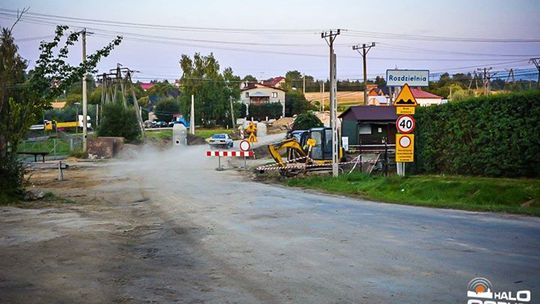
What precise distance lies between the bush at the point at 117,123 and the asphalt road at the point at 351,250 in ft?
143

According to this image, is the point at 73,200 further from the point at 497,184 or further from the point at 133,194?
the point at 497,184

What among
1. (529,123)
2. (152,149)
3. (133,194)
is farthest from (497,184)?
(152,149)

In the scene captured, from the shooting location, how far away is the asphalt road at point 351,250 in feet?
25.7

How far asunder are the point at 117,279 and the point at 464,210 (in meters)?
10.8

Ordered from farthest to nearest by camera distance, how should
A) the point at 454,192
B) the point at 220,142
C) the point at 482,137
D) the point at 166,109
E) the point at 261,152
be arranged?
the point at 166,109 < the point at 220,142 < the point at 261,152 < the point at 482,137 < the point at 454,192

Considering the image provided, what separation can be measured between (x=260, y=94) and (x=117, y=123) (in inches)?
3473

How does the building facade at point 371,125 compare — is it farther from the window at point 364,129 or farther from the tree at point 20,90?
the tree at point 20,90

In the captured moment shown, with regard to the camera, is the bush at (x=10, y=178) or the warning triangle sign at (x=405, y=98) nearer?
the bush at (x=10, y=178)

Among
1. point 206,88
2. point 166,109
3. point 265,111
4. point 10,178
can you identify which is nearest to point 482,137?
point 10,178

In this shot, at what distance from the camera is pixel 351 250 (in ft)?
34.8

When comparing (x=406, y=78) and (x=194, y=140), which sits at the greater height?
(x=406, y=78)

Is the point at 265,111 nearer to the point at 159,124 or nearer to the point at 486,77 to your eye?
the point at 159,124

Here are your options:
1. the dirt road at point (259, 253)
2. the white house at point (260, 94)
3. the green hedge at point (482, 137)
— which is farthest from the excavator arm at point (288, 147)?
the white house at point (260, 94)

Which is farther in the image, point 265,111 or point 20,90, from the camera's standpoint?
point 265,111
